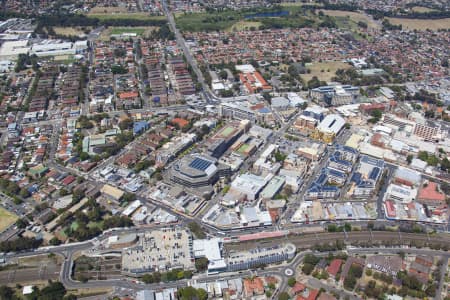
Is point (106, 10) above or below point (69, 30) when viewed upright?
above

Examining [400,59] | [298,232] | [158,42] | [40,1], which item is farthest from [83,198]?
[40,1]

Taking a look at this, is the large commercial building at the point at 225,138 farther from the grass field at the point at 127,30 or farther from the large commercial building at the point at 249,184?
the grass field at the point at 127,30

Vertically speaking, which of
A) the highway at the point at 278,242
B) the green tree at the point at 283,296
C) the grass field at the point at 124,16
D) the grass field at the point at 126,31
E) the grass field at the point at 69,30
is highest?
the grass field at the point at 124,16

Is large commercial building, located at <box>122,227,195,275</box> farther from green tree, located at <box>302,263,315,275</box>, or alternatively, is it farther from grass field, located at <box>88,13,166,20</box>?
grass field, located at <box>88,13,166,20</box>

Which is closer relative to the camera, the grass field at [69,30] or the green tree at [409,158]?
the green tree at [409,158]

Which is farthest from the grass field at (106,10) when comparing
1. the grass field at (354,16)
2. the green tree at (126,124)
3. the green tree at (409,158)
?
the green tree at (409,158)

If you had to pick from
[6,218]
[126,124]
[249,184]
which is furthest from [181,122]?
[6,218]

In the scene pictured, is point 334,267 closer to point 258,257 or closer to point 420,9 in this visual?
point 258,257
